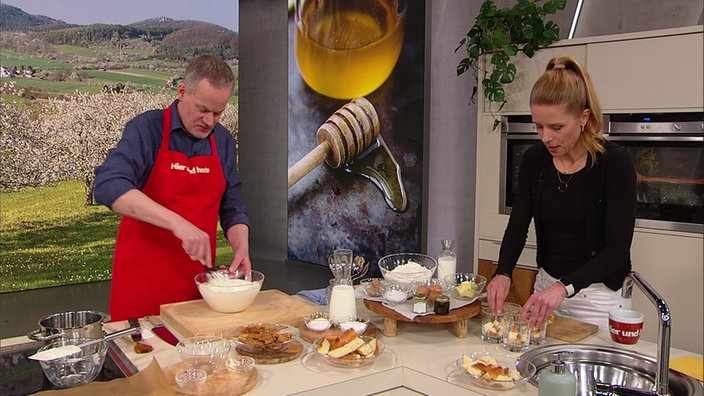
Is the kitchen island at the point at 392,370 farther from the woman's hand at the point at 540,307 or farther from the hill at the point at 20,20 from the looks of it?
the hill at the point at 20,20

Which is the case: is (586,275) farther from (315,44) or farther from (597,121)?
(315,44)

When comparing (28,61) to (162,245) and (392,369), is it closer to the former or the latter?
(162,245)

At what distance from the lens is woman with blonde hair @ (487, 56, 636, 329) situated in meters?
2.16

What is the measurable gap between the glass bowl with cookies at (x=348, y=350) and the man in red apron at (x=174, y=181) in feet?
2.19

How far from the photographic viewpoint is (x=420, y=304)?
205cm

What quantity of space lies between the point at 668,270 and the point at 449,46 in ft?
9.07

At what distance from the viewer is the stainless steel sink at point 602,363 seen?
1.88m

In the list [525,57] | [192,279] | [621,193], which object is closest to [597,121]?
[621,193]

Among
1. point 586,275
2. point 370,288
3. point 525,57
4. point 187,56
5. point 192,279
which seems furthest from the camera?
point 187,56

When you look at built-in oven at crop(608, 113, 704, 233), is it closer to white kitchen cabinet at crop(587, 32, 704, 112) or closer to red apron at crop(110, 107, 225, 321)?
white kitchen cabinet at crop(587, 32, 704, 112)

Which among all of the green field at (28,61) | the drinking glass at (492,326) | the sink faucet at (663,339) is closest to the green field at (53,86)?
the green field at (28,61)

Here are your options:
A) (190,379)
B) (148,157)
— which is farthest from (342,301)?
(148,157)

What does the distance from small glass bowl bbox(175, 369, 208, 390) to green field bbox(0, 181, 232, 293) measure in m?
5.46

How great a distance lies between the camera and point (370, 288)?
2.29 meters
